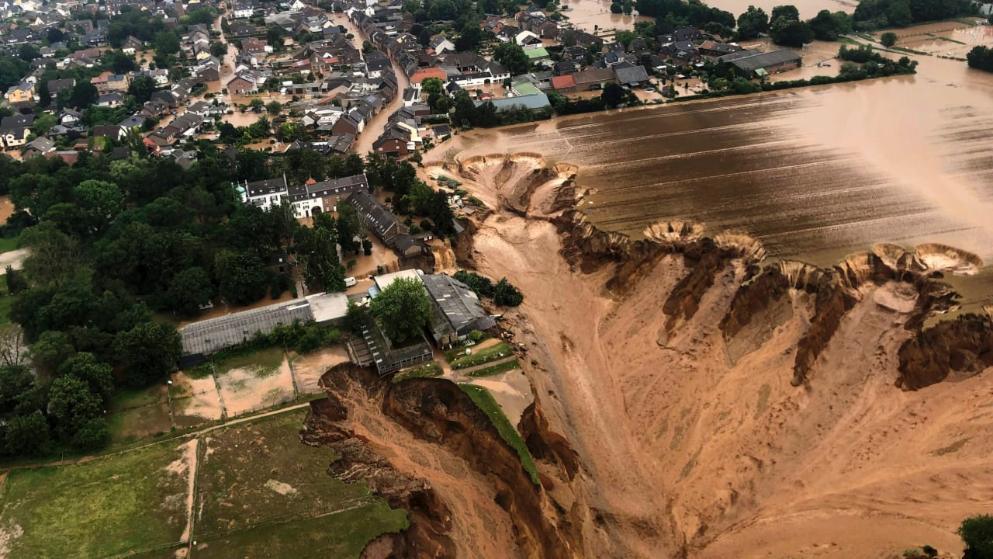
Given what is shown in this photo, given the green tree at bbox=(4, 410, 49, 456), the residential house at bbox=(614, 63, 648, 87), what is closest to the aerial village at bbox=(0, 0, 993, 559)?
the green tree at bbox=(4, 410, 49, 456)

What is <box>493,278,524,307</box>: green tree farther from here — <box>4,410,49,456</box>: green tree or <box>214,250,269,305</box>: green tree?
<box>4,410,49,456</box>: green tree

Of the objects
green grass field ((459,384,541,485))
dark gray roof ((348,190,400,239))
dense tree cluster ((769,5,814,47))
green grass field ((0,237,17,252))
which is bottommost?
green grass field ((0,237,17,252))

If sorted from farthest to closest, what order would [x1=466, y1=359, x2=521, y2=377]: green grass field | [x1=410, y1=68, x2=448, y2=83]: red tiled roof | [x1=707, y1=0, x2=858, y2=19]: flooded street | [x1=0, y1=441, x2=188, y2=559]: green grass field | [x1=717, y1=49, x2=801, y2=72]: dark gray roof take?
[x1=707, y1=0, x2=858, y2=19]: flooded street, [x1=410, y1=68, x2=448, y2=83]: red tiled roof, [x1=717, y1=49, x2=801, y2=72]: dark gray roof, [x1=466, y1=359, x2=521, y2=377]: green grass field, [x1=0, y1=441, x2=188, y2=559]: green grass field

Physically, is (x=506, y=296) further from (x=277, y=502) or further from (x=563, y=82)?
(x=563, y=82)

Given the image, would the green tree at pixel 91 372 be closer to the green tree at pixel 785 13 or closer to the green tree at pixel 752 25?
the green tree at pixel 752 25

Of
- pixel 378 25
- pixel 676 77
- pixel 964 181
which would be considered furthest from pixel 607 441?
pixel 378 25

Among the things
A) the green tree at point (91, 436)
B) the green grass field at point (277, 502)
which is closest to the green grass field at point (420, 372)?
the green grass field at point (277, 502)

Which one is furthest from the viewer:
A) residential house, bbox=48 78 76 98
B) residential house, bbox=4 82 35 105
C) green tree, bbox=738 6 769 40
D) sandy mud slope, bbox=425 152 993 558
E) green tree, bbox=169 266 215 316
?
green tree, bbox=738 6 769 40

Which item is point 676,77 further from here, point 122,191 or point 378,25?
point 122,191

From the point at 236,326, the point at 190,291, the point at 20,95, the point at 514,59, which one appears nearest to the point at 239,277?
the point at 190,291
